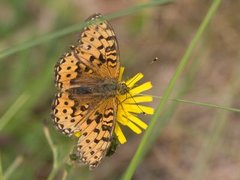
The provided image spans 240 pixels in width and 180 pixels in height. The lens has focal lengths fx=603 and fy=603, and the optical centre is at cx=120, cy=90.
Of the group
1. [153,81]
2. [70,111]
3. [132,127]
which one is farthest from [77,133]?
[153,81]

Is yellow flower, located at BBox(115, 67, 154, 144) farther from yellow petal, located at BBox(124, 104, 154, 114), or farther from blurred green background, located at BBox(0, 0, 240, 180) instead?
blurred green background, located at BBox(0, 0, 240, 180)

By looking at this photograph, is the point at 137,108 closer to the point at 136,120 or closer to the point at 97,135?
the point at 136,120

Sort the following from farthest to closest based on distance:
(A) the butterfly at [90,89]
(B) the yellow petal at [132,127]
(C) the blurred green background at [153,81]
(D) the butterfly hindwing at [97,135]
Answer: (C) the blurred green background at [153,81], (B) the yellow petal at [132,127], (A) the butterfly at [90,89], (D) the butterfly hindwing at [97,135]

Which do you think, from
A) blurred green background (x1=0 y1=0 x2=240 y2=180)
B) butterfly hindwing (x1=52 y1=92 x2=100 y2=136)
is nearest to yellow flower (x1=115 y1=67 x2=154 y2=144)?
butterfly hindwing (x1=52 y1=92 x2=100 y2=136)

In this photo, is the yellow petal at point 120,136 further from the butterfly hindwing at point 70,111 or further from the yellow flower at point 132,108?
the butterfly hindwing at point 70,111

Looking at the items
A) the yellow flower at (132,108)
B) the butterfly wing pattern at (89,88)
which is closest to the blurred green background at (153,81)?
the butterfly wing pattern at (89,88)

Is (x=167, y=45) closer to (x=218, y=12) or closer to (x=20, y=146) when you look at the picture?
(x=218, y=12)

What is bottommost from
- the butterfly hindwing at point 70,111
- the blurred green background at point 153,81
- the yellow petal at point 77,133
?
the blurred green background at point 153,81


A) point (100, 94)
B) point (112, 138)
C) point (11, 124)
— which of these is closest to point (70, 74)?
point (100, 94)

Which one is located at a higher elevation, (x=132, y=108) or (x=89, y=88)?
(x=89, y=88)
